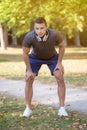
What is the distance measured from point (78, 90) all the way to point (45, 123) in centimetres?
393

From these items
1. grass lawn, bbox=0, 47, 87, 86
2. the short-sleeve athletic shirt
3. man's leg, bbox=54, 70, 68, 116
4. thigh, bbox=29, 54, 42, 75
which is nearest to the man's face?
the short-sleeve athletic shirt

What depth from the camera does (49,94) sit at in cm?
1055

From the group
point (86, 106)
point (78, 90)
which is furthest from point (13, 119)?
point (78, 90)

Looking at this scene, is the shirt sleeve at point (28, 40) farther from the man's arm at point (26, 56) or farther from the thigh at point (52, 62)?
the thigh at point (52, 62)

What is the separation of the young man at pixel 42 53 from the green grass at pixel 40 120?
19 cm

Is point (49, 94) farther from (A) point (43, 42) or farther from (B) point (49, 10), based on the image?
(B) point (49, 10)

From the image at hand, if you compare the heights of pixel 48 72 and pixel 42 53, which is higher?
pixel 42 53

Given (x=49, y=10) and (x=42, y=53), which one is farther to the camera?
(x=49, y=10)

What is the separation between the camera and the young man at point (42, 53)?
23.9 feet

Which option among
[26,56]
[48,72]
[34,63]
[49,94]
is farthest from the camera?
[48,72]

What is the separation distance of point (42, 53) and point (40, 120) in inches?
43.0

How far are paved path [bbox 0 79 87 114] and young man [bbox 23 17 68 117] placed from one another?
104 centimetres

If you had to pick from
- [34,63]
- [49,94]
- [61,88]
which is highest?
[34,63]

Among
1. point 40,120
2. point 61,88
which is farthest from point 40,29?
A: point 40,120
